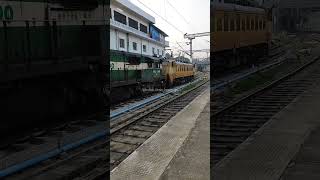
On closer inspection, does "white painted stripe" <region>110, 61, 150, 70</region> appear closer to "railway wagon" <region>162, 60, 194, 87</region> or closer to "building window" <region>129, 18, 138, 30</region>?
"railway wagon" <region>162, 60, 194, 87</region>

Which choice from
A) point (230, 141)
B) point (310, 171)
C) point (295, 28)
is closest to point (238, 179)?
point (310, 171)

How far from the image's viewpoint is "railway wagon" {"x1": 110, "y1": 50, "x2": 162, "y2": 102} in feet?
10.3

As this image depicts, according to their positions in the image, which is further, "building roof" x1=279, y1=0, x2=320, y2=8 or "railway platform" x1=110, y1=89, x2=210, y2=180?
"building roof" x1=279, y1=0, x2=320, y2=8

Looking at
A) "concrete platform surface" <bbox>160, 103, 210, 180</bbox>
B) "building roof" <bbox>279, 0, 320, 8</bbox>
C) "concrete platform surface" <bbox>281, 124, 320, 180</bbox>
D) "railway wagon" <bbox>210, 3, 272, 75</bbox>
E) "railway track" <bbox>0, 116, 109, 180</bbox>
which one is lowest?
"railway track" <bbox>0, 116, 109, 180</bbox>

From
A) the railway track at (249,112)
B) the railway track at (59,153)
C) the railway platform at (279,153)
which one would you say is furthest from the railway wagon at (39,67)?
the railway platform at (279,153)

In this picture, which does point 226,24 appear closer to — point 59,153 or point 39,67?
point 39,67

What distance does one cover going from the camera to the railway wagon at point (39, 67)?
23.0ft

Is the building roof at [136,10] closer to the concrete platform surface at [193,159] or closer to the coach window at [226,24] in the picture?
the concrete platform surface at [193,159]

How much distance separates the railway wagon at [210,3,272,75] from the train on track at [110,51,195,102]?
6.56 meters

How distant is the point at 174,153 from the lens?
15.8 feet

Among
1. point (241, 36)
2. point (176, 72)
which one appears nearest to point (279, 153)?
point (176, 72)

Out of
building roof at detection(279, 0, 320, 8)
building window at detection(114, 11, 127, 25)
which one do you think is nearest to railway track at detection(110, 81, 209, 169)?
building window at detection(114, 11, 127, 25)

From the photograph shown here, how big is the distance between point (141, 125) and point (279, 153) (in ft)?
5.92

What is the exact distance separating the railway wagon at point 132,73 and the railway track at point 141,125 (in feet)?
1.56
